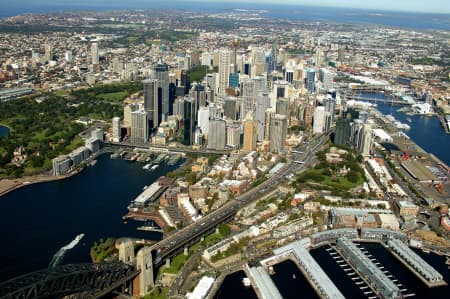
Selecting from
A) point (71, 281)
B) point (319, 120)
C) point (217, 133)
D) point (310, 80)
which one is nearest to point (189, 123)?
A: point (217, 133)

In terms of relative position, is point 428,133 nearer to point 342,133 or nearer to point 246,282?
point 342,133

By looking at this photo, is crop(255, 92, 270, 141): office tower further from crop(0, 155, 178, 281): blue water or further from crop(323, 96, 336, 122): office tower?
crop(0, 155, 178, 281): blue water

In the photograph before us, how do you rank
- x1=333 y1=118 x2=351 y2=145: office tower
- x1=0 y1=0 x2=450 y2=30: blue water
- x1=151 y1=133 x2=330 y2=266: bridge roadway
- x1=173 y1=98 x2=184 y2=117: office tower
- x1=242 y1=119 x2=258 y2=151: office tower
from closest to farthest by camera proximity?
1. x1=151 y1=133 x2=330 y2=266: bridge roadway
2. x1=242 y1=119 x2=258 y2=151: office tower
3. x1=333 y1=118 x2=351 y2=145: office tower
4. x1=173 y1=98 x2=184 y2=117: office tower
5. x1=0 y1=0 x2=450 y2=30: blue water

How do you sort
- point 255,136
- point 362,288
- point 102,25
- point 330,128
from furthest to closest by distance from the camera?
1. point 102,25
2. point 330,128
3. point 255,136
4. point 362,288

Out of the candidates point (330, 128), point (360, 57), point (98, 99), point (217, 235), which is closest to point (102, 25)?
point (360, 57)

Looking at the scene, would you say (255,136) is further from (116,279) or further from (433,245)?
(116,279)

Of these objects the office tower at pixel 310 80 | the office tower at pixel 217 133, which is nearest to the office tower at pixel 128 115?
the office tower at pixel 217 133

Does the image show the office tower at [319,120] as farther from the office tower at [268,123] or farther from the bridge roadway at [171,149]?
the bridge roadway at [171,149]

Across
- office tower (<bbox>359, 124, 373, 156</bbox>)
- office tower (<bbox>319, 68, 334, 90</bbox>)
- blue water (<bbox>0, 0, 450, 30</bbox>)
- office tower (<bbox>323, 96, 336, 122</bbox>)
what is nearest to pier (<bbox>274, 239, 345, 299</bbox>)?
office tower (<bbox>359, 124, 373, 156</bbox>)
